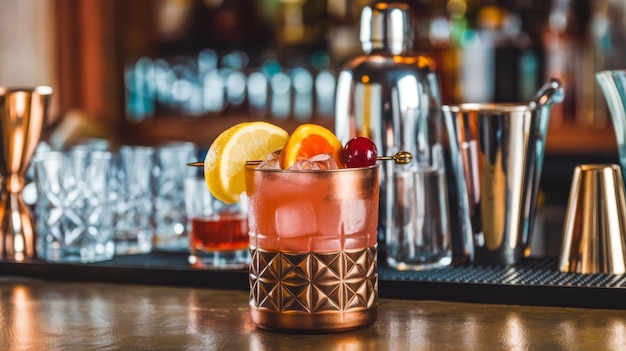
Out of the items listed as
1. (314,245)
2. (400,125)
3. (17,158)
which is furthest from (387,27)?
(17,158)

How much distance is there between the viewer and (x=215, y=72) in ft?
10.9

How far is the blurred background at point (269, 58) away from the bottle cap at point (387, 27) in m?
1.45

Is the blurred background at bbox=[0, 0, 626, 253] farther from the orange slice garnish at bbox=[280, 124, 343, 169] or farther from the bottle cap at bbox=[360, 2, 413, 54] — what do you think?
the orange slice garnish at bbox=[280, 124, 343, 169]

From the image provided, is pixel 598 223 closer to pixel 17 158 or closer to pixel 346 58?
pixel 17 158

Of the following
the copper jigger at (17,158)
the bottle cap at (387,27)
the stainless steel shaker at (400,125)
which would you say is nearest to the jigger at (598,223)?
the stainless steel shaker at (400,125)

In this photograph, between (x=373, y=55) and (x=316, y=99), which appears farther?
(x=316, y=99)

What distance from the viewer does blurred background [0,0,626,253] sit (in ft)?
9.38

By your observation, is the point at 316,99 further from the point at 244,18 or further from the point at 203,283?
the point at 203,283

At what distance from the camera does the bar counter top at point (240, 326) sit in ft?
3.00

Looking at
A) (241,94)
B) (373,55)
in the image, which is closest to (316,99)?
(241,94)

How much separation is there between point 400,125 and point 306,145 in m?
0.33

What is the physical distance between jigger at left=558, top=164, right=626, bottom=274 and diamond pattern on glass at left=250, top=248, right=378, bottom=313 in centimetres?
33

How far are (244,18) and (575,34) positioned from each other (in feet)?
3.80

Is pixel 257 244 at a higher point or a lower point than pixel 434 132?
lower
